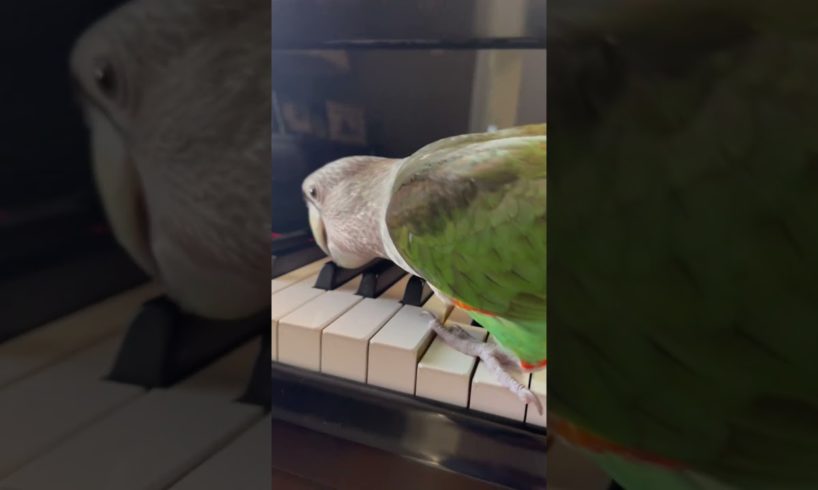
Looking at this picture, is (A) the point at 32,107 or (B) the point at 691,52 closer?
(B) the point at 691,52

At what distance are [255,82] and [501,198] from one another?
0.22 m

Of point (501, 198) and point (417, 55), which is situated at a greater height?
point (417, 55)

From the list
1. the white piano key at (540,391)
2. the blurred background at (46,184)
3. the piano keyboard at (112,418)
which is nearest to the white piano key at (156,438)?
the piano keyboard at (112,418)

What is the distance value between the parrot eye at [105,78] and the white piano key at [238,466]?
1.02 feet

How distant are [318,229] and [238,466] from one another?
0.77 ft

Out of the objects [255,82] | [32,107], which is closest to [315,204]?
[255,82]

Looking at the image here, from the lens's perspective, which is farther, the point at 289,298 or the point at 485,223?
the point at 289,298

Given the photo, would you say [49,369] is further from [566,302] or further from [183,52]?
[566,302]

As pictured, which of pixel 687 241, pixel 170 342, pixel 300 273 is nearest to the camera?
pixel 687 241

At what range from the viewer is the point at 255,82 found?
18.0 inches

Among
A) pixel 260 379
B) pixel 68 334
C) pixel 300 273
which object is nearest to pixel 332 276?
pixel 300 273

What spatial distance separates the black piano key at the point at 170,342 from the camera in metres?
0.48

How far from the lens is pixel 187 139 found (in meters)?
0.47

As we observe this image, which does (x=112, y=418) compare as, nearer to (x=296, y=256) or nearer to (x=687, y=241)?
(x=296, y=256)
